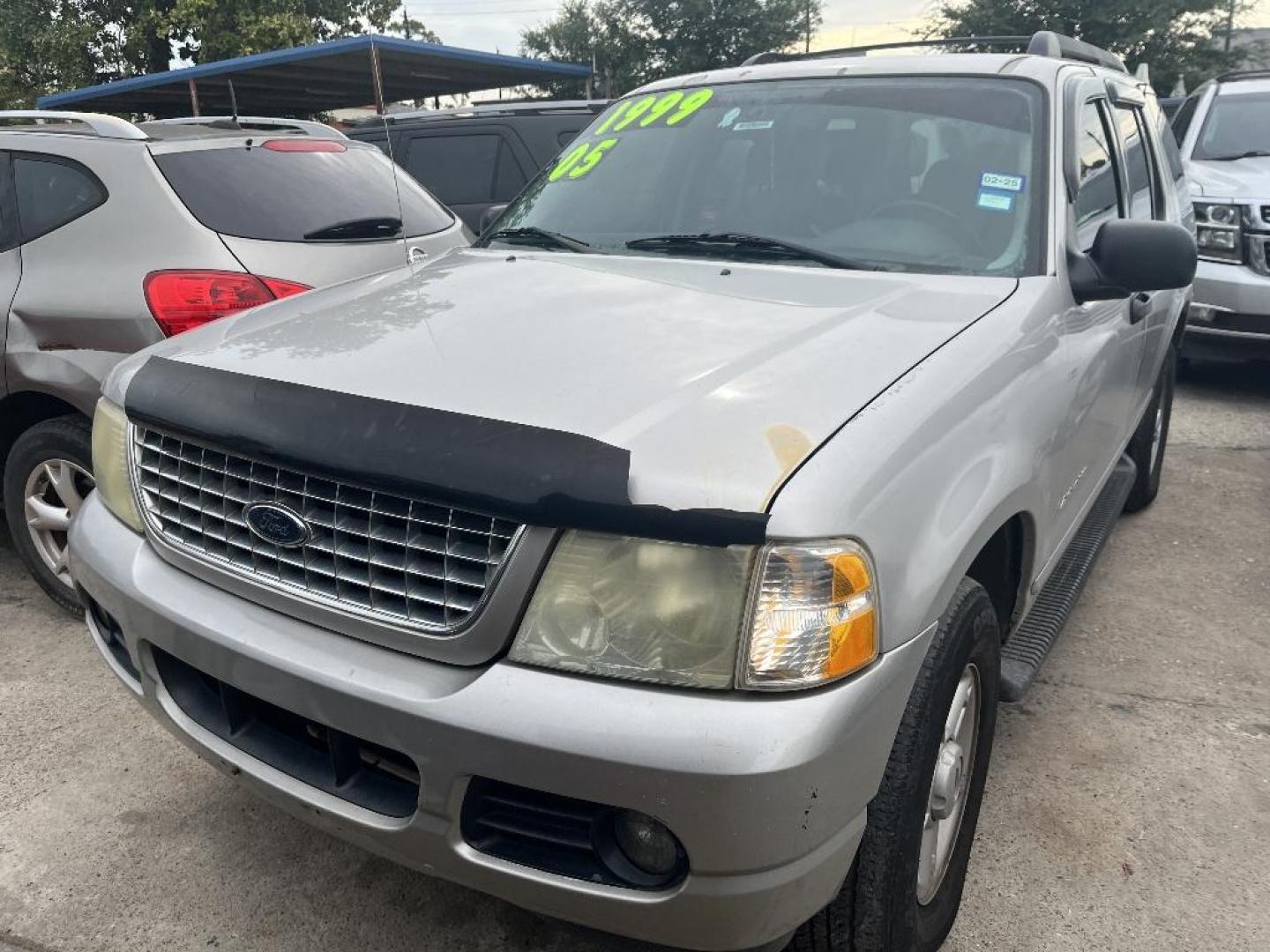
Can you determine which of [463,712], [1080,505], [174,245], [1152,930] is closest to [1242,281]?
[1080,505]

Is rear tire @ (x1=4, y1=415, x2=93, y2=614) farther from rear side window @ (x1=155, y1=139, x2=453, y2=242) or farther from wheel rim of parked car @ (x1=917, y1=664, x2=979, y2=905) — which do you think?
wheel rim of parked car @ (x1=917, y1=664, x2=979, y2=905)

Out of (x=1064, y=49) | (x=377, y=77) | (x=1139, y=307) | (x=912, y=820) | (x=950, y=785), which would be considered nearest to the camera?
(x=912, y=820)

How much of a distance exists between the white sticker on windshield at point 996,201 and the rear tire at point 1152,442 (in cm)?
188

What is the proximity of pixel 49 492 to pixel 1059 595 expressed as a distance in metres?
3.31

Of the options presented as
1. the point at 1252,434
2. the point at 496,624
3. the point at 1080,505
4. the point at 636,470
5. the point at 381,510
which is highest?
the point at 636,470

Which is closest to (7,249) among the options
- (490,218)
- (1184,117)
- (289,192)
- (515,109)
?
(289,192)

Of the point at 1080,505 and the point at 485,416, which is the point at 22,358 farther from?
the point at 1080,505

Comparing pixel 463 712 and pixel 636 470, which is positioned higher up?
pixel 636 470

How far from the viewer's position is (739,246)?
2.76 meters

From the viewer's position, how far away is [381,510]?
1716 millimetres

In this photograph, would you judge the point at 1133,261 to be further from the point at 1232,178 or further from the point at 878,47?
the point at 1232,178

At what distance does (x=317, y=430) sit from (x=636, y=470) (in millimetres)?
572

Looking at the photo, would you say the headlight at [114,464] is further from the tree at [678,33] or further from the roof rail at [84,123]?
the tree at [678,33]

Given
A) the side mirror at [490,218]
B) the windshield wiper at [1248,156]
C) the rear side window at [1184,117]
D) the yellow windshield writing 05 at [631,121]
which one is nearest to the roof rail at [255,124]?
the side mirror at [490,218]
